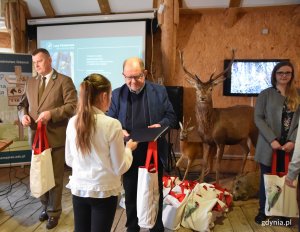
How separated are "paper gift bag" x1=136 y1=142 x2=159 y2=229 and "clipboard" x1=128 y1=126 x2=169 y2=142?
9cm

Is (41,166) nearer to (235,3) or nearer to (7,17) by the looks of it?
(7,17)

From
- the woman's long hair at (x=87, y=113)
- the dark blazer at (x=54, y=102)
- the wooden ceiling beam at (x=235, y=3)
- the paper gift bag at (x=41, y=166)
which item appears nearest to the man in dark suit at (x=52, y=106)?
the dark blazer at (x=54, y=102)

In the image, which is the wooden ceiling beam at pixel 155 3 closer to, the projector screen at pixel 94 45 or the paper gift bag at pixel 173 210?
the projector screen at pixel 94 45

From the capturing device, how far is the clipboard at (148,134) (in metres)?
Result: 1.66

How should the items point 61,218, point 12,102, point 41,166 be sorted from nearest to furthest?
point 41,166
point 61,218
point 12,102

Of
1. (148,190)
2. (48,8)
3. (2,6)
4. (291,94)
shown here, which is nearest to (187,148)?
A: (291,94)

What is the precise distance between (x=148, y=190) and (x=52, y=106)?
3.93 ft

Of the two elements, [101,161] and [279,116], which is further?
[279,116]

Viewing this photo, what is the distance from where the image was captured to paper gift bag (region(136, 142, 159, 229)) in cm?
180

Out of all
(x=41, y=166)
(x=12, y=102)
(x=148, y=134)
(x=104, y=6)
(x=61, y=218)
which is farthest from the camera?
(x=104, y=6)

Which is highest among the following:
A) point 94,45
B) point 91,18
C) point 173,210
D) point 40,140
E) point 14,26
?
point 91,18

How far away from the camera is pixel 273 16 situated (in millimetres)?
3902

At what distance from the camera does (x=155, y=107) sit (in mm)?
1979

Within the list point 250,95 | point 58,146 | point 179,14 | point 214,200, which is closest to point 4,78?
point 58,146
